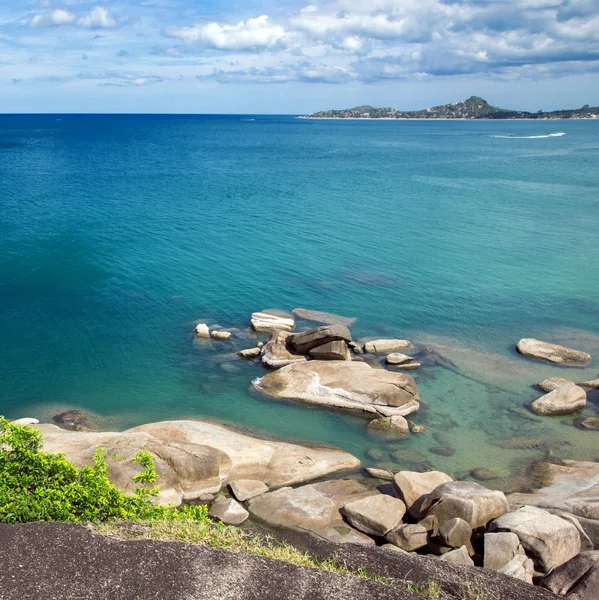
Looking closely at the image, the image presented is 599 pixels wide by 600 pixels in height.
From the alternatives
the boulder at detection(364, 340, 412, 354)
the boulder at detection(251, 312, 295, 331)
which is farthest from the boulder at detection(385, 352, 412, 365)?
the boulder at detection(251, 312, 295, 331)

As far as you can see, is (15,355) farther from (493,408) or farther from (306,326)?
(493,408)

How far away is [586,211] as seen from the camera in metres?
78.6

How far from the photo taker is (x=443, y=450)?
2941 cm

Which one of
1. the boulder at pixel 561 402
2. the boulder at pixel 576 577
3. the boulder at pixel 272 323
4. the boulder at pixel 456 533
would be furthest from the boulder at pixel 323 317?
the boulder at pixel 576 577

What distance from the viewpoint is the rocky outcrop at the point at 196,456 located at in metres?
24.3

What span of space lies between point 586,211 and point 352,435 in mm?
61405

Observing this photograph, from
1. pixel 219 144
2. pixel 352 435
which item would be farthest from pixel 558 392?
pixel 219 144

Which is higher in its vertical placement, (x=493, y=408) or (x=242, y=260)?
(x=242, y=260)

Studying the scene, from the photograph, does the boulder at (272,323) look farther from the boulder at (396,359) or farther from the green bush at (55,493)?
the green bush at (55,493)

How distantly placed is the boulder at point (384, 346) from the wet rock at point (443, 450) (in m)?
9.99

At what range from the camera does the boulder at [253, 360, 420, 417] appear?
32062 millimetres

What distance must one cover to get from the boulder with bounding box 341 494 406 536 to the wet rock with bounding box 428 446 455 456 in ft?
20.9

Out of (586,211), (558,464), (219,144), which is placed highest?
(219,144)

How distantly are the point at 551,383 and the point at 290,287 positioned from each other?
22.0 meters
